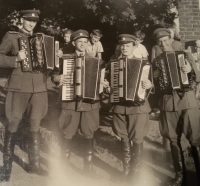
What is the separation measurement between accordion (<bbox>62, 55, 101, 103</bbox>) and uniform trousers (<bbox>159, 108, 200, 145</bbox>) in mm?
948

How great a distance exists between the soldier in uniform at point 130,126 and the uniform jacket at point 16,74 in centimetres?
110

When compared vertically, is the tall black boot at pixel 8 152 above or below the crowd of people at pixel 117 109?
below

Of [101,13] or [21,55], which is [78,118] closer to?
[21,55]

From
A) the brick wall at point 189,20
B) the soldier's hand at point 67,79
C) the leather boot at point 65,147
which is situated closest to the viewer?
the soldier's hand at point 67,79

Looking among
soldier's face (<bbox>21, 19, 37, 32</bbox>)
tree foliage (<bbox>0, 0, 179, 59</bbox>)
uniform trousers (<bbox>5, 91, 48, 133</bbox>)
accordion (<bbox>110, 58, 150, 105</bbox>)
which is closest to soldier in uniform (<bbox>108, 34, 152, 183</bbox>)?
accordion (<bbox>110, 58, 150, 105</bbox>)

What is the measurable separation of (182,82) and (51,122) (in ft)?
10.1

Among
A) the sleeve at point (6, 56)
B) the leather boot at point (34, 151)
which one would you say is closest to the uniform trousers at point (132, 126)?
the leather boot at point (34, 151)

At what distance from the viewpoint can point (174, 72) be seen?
3.06m

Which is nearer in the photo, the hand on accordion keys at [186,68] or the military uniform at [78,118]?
the hand on accordion keys at [186,68]

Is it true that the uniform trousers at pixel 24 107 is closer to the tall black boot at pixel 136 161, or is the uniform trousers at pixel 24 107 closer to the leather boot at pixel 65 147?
the leather boot at pixel 65 147

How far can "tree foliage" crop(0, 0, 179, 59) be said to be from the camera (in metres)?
4.62

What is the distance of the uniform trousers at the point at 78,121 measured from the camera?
352 cm

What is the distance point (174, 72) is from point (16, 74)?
2019mm

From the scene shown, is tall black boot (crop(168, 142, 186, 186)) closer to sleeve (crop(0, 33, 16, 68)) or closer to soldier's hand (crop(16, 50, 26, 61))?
soldier's hand (crop(16, 50, 26, 61))
